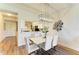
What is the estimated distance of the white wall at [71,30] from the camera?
1.86m

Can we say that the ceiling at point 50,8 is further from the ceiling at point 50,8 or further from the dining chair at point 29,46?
the dining chair at point 29,46

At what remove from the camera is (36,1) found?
191cm

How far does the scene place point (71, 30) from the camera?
1.89m

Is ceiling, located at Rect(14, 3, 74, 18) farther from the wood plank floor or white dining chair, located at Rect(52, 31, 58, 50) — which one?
the wood plank floor

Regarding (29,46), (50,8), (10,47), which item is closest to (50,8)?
(50,8)

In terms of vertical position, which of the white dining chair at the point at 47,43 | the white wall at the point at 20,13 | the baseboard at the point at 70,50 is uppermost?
the white wall at the point at 20,13

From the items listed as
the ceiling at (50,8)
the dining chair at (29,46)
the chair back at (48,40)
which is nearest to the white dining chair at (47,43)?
the chair back at (48,40)

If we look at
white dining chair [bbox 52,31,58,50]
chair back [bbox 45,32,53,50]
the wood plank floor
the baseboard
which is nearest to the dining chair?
the wood plank floor

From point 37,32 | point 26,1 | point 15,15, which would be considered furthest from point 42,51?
point 26,1

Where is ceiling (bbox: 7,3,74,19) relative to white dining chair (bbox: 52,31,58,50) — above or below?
above

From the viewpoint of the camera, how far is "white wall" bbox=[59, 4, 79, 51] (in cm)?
186

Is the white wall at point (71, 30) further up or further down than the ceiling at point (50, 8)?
further down

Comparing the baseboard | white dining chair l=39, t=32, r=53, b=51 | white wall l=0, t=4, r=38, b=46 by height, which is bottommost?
the baseboard

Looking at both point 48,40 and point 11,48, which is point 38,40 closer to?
point 48,40
